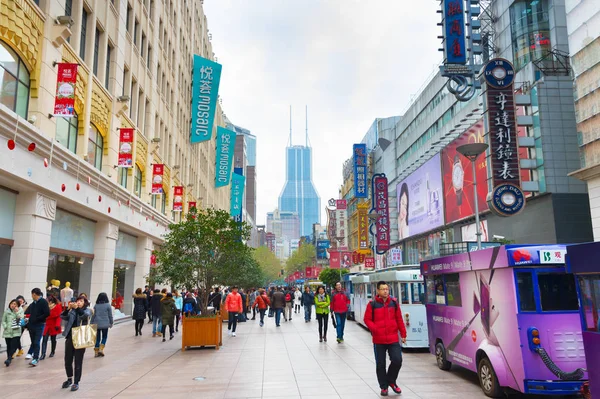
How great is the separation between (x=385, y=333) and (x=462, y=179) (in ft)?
93.5

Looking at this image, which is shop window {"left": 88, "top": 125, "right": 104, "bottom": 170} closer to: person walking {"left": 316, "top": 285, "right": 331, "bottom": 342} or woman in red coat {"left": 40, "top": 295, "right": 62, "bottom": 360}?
woman in red coat {"left": 40, "top": 295, "right": 62, "bottom": 360}

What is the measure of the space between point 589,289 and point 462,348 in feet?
14.2

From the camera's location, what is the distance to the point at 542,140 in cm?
2602

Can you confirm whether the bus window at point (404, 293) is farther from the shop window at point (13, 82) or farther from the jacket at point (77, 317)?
the shop window at point (13, 82)

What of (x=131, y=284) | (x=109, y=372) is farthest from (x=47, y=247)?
(x=131, y=284)

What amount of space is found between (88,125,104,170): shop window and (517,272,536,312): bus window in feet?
57.6

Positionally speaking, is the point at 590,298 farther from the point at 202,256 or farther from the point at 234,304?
the point at 234,304

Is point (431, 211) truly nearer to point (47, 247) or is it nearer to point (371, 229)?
point (371, 229)

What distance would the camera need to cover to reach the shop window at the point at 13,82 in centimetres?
1349

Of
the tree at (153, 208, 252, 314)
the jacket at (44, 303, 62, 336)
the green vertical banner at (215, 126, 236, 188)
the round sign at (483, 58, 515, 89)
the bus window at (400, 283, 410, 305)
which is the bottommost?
the jacket at (44, 303, 62, 336)

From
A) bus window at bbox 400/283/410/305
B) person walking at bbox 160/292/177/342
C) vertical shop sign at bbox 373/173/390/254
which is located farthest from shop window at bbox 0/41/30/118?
vertical shop sign at bbox 373/173/390/254

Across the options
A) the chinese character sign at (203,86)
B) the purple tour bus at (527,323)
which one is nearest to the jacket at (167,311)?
the purple tour bus at (527,323)

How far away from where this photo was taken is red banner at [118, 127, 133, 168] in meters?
21.7

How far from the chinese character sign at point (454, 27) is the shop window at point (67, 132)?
22.3 metres
